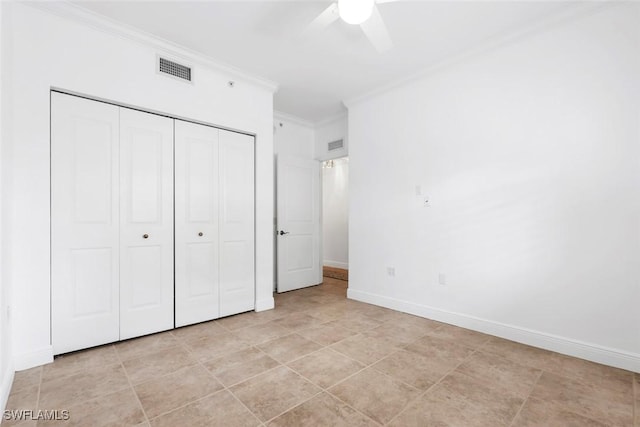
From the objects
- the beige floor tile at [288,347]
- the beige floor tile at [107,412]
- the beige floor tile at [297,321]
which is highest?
the beige floor tile at [107,412]

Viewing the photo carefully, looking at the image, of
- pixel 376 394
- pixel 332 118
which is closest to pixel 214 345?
A: pixel 376 394

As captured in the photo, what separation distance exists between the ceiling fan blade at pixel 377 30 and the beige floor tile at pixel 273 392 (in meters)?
2.62

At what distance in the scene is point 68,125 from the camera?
8.36ft

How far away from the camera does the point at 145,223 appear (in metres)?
2.94

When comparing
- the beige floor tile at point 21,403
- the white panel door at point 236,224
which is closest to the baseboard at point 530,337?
the white panel door at point 236,224

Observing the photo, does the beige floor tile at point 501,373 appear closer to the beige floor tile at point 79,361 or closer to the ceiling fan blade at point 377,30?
the ceiling fan blade at point 377,30

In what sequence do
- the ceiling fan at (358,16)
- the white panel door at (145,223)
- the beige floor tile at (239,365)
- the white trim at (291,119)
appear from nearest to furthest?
the ceiling fan at (358,16)
the beige floor tile at (239,365)
the white panel door at (145,223)
the white trim at (291,119)

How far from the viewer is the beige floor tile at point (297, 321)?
327cm

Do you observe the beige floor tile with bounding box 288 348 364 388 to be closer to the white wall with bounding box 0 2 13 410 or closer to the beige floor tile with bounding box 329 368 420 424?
the beige floor tile with bounding box 329 368 420 424

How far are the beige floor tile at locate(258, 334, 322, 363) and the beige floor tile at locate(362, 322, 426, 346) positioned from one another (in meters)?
0.64

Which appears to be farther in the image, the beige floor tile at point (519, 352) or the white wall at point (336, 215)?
the white wall at point (336, 215)

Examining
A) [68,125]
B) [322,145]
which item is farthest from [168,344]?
[322,145]

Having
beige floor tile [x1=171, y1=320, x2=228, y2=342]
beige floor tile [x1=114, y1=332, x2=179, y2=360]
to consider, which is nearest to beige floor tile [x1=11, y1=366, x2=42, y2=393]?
beige floor tile [x1=114, y1=332, x2=179, y2=360]

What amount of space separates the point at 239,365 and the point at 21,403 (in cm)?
135
